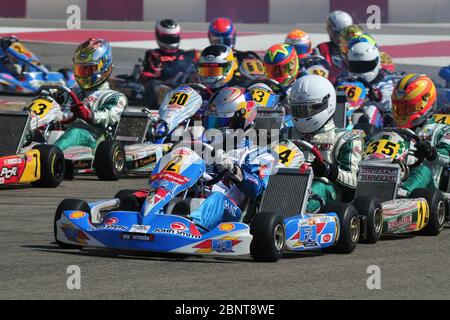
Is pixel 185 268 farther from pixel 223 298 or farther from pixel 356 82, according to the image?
pixel 356 82

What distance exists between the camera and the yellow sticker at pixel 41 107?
11562 millimetres

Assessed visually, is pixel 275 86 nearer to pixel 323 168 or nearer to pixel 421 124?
pixel 421 124

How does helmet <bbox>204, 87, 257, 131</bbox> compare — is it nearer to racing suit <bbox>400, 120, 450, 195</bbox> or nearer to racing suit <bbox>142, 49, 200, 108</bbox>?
racing suit <bbox>400, 120, 450, 195</bbox>

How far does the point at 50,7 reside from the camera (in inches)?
918

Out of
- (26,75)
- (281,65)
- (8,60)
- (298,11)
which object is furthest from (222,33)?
(298,11)

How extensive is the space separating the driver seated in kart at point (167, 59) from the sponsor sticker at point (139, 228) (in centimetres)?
1031

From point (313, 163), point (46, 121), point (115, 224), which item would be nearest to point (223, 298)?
point (115, 224)

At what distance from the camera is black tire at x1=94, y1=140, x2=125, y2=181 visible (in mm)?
11461

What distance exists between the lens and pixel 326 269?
23.7 ft

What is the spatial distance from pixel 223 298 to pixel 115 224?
139cm

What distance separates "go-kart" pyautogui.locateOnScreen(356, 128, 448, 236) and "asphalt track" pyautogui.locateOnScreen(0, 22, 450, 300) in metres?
0.12

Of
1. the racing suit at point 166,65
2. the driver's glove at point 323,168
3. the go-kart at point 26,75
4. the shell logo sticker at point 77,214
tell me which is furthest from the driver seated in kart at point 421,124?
the go-kart at point 26,75

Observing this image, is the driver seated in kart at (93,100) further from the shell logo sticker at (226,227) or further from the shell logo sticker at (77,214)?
the shell logo sticker at (226,227)

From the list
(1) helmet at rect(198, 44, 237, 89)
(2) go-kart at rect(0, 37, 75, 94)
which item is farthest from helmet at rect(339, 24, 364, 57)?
(1) helmet at rect(198, 44, 237, 89)
